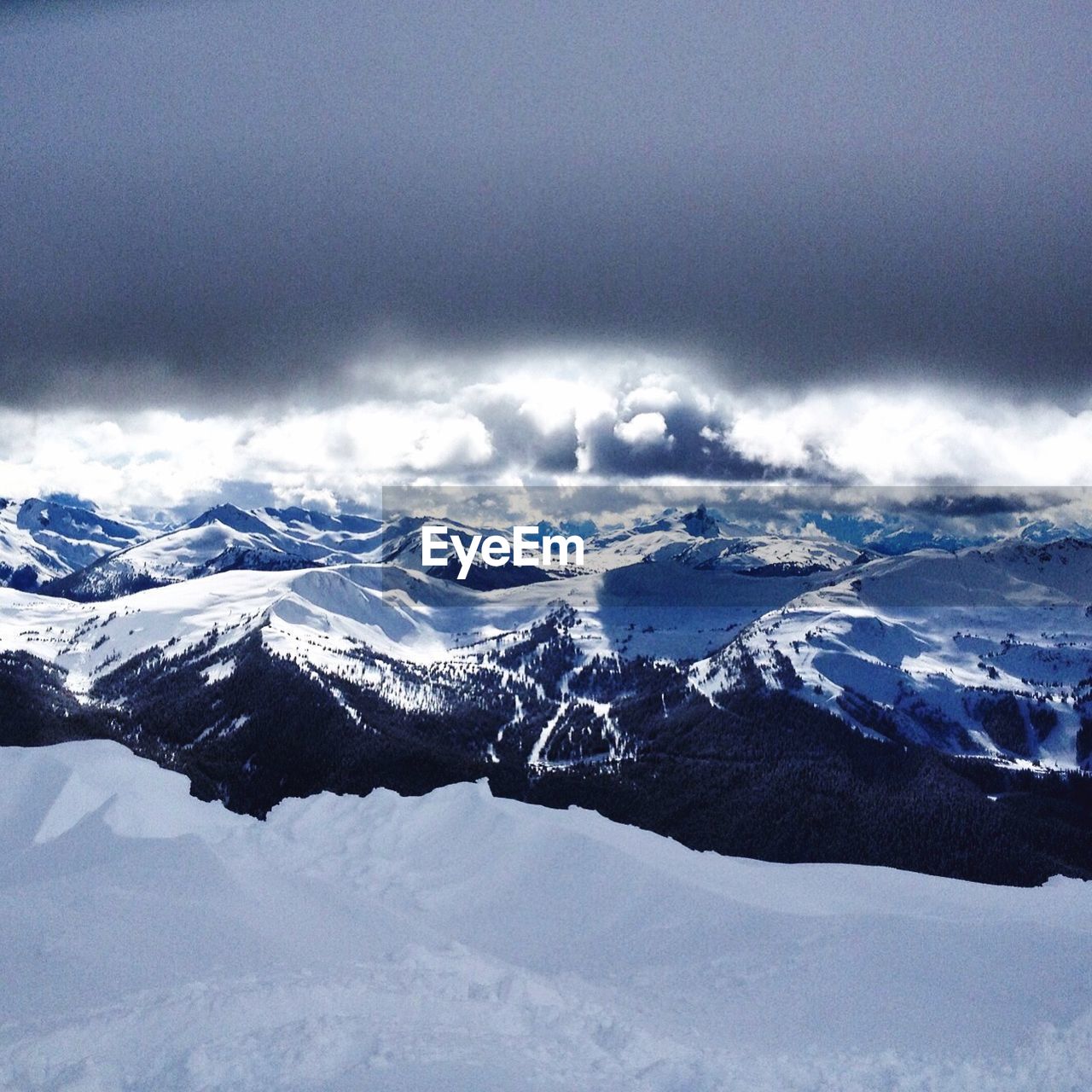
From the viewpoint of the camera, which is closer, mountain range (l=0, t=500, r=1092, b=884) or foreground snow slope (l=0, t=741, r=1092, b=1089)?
foreground snow slope (l=0, t=741, r=1092, b=1089)

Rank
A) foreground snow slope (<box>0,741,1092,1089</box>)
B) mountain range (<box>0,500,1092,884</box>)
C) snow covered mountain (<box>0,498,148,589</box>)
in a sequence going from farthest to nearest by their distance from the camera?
1. snow covered mountain (<box>0,498,148,589</box>)
2. mountain range (<box>0,500,1092,884</box>)
3. foreground snow slope (<box>0,741,1092,1089</box>)

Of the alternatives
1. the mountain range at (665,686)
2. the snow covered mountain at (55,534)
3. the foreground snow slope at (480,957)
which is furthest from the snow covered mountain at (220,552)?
the snow covered mountain at (55,534)

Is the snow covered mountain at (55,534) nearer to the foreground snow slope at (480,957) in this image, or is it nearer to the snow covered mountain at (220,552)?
the snow covered mountain at (220,552)

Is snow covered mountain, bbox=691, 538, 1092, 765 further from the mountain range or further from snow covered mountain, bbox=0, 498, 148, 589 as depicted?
snow covered mountain, bbox=0, 498, 148, 589

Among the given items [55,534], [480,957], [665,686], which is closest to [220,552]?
[665,686]

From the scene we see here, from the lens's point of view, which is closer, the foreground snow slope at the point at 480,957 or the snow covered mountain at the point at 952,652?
the foreground snow slope at the point at 480,957

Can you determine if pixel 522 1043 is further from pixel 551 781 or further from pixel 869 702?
pixel 869 702

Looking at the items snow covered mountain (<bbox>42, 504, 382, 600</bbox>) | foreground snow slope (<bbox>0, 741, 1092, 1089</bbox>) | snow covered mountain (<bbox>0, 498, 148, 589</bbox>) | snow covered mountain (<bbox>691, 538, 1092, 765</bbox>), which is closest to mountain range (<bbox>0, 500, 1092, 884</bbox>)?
snow covered mountain (<bbox>691, 538, 1092, 765</bbox>)

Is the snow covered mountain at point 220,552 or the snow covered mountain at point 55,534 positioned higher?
the snow covered mountain at point 220,552

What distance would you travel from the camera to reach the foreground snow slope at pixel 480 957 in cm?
795

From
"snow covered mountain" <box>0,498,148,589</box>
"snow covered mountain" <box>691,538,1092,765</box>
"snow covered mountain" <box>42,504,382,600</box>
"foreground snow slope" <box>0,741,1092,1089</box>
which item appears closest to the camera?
"foreground snow slope" <box>0,741,1092,1089</box>

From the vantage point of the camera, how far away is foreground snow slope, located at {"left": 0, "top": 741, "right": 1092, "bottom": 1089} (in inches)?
313

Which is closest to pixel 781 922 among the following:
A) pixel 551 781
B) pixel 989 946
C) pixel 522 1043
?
pixel 989 946

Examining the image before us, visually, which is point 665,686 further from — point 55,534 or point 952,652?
point 55,534
